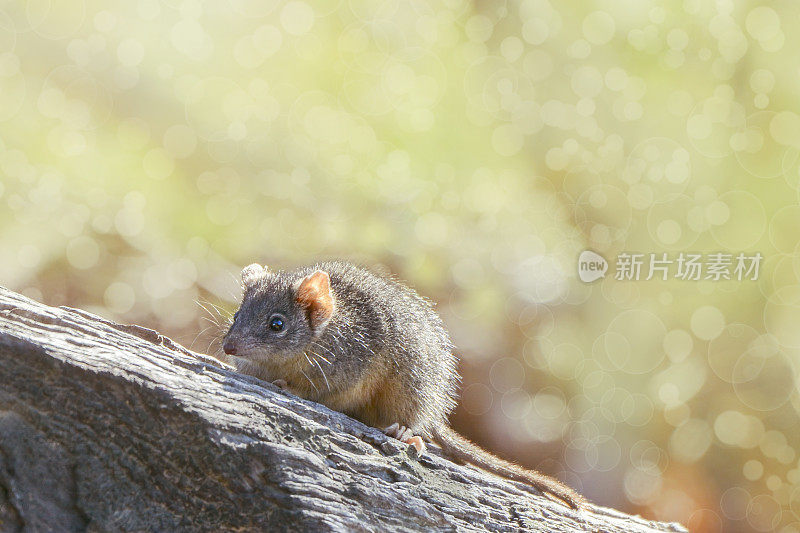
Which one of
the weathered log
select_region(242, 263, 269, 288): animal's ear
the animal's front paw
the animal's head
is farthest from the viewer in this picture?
select_region(242, 263, 269, 288): animal's ear

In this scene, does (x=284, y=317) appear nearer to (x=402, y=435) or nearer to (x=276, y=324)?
(x=276, y=324)

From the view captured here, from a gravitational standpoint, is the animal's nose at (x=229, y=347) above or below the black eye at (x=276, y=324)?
below

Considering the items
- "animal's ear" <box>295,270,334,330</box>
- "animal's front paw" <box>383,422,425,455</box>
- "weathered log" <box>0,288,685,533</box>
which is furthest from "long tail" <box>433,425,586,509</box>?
"weathered log" <box>0,288,685,533</box>

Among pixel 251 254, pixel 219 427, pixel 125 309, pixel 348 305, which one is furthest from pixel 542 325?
pixel 219 427

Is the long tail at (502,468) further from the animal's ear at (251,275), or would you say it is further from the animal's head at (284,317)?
the animal's ear at (251,275)

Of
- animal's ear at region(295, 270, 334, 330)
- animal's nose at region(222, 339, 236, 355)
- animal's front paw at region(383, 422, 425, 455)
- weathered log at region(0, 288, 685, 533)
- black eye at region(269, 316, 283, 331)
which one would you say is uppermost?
animal's ear at region(295, 270, 334, 330)

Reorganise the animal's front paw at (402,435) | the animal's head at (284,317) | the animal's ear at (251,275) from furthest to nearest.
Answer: the animal's ear at (251,275) < the animal's head at (284,317) < the animal's front paw at (402,435)

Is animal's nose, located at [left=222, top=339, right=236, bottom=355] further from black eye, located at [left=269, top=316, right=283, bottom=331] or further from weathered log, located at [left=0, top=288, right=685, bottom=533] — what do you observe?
weathered log, located at [left=0, top=288, right=685, bottom=533]

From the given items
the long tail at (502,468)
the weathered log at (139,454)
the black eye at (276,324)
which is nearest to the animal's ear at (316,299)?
the black eye at (276,324)

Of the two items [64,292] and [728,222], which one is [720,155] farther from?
[64,292]
